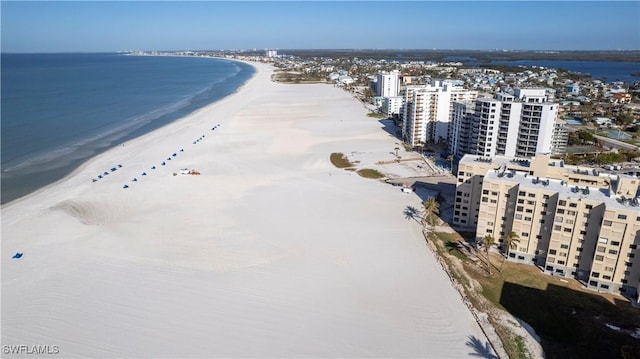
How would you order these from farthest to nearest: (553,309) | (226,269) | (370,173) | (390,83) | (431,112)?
(390,83) < (431,112) < (370,173) < (226,269) < (553,309)

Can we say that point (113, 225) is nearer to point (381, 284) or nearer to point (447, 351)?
point (381, 284)

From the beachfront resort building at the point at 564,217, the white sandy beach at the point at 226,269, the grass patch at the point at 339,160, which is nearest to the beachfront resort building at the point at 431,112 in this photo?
the grass patch at the point at 339,160

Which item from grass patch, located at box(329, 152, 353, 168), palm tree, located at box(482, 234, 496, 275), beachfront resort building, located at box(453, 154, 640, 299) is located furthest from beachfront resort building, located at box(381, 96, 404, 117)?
palm tree, located at box(482, 234, 496, 275)

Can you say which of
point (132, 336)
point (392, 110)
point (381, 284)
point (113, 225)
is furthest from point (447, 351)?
point (392, 110)

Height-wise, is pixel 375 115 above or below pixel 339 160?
above

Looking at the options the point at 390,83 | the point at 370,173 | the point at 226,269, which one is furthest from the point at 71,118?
the point at 390,83

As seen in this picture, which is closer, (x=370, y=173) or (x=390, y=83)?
(x=370, y=173)

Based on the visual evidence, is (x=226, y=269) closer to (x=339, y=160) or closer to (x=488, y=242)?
(x=488, y=242)
